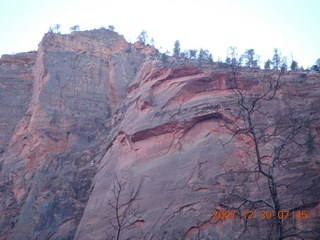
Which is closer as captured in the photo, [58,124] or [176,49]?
[58,124]

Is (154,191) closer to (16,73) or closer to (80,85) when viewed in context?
(80,85)

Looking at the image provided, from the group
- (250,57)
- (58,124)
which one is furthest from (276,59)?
(58,124)

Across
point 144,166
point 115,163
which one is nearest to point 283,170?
point 144,166

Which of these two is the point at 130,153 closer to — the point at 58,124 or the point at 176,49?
the point at 58,124

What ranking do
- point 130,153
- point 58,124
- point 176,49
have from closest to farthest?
point 130,153 → point 58,124 → point 176,49

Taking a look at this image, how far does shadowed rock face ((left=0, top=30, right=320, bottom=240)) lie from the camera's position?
21562 millimetres

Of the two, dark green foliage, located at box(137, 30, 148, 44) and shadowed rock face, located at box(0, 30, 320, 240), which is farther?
dark green foliage, located at box(137, 30, 148, 44)

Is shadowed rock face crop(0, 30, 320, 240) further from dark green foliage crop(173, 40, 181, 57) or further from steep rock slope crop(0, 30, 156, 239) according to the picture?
dark green foliage crop(173, 40, 181, 57)

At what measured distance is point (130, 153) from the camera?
1016 inches

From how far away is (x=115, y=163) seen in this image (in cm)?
2620
